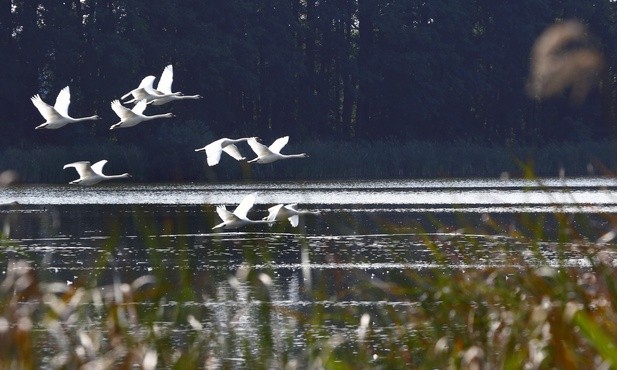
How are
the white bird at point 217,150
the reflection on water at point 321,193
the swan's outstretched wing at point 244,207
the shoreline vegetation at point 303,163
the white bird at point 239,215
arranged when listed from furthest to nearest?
the shoreline vegetation at point 303,163 → the reflection on water at point 321,193 → the white bird at point 217,150 → the swan's outstretched wing at point 244,207 → the white bird at point 239,215

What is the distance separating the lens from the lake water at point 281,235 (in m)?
10.7

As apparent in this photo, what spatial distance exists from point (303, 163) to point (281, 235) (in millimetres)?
17915

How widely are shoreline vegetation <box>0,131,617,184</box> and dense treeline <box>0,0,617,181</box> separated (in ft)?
7.26

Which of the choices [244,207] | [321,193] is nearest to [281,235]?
[244,207]

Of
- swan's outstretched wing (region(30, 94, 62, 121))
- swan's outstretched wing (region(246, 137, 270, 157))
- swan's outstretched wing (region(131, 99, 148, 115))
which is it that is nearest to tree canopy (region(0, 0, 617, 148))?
swan's outstretched wing (region(246, 137, 270, 157))

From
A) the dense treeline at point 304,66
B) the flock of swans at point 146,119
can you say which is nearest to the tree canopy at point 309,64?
the dense treeline at point 304,66

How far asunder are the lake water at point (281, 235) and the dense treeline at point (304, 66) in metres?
8.93

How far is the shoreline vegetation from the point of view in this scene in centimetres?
3919

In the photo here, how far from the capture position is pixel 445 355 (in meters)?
6.71

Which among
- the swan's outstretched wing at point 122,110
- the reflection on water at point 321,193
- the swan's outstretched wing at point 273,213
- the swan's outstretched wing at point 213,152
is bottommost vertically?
the reflection on water at point 321,193

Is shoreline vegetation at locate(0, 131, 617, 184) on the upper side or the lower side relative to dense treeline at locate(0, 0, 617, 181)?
lower

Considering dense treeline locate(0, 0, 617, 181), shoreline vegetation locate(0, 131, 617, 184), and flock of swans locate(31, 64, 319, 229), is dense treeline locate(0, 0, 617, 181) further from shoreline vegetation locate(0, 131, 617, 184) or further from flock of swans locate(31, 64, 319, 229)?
flock of swans locate(31, 64, 319, 229)

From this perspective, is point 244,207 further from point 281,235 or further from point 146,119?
point 281,235

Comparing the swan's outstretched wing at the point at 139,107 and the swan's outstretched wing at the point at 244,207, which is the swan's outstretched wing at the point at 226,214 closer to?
the swan's outstretched wing at the point at 244,207
